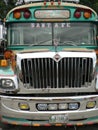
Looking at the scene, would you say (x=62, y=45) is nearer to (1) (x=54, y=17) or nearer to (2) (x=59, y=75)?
(1) (x=54, y=17)

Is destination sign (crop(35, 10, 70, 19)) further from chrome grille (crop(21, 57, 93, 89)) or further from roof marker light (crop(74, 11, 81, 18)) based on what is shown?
chrome grille (crop(21, 57, 93, 89))

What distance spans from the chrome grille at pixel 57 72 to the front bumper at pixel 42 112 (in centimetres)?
25

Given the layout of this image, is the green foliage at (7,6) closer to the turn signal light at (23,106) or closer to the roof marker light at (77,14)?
the roof marker light at (77,14)

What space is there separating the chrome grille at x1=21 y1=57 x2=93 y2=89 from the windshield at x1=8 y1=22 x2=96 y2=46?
1.39 meters

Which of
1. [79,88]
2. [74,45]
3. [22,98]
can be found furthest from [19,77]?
[74,45]

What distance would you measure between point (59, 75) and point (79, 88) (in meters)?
0.42

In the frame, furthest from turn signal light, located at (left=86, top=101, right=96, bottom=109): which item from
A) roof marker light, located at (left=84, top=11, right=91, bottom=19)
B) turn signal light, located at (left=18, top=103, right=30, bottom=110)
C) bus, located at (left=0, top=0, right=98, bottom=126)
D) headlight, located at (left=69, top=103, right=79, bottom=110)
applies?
roof marker light, located at (left=84, top=11, right=91, bottom=19)

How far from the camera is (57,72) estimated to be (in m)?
7.50

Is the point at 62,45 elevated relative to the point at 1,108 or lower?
elevated

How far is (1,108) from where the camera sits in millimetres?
7645

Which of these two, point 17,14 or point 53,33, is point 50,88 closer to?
point 53,33

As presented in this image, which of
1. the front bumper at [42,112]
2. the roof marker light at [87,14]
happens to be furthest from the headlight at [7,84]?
the roof marker light at [87,14]

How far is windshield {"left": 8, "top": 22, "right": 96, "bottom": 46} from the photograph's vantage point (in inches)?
349

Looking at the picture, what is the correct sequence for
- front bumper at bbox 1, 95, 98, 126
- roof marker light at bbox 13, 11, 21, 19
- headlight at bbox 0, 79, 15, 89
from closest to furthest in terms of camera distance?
front bumper at bbox 1, 95, 98, 126
headlight at bbox 0, 79, 15, 89
roof marker light at bbox 13, 11, 21, 19
